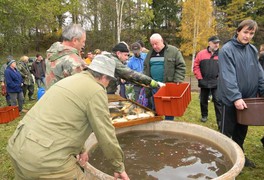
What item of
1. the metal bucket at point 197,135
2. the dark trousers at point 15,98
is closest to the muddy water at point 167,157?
the metal bucket at point 197,135

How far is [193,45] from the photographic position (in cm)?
2528

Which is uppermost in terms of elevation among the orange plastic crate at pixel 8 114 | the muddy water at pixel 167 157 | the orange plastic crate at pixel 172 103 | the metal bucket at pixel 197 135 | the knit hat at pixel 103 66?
the knit hat at pixel 103 66

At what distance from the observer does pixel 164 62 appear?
4.84 m

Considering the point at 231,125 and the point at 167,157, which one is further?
the point at 231,125

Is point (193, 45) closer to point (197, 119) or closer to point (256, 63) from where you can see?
point (197, 119)

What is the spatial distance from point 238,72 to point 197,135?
45.5 inches

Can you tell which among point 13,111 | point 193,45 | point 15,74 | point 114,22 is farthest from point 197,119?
point 114,22

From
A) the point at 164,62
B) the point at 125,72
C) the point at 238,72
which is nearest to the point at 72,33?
the point at 125,72

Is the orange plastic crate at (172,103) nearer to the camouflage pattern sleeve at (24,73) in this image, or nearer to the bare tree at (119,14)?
the camouflage pattern sleeve at (24,73)

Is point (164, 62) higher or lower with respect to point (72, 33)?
lower

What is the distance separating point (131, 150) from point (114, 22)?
2458cm

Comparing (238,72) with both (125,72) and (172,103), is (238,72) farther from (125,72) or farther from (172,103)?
(125,72)

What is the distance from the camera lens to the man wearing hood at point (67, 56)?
2.88 meters

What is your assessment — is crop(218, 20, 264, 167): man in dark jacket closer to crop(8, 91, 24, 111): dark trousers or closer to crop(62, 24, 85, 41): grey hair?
crop(62, 24, 85, 41): grey hair
